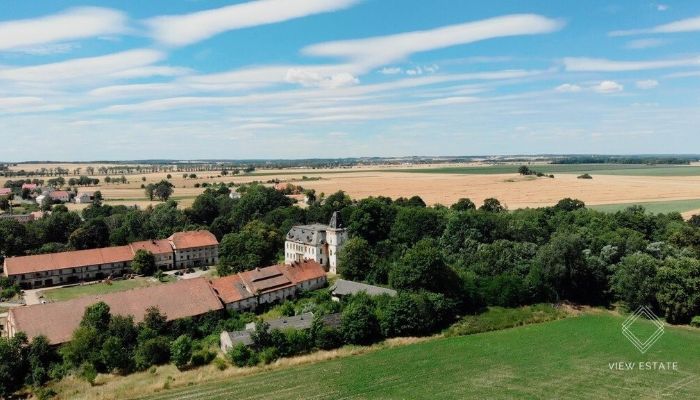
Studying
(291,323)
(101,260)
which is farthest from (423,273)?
(101,260)

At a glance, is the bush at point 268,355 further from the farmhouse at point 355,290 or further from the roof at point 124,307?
the farmhouse at point 355,290

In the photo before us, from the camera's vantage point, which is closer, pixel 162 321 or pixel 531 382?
pixel 531 382

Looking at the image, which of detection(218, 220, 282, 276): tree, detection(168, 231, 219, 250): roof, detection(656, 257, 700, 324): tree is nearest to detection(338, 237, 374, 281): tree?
detection(218, 220, 282, 276): tree

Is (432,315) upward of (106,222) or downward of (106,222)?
downward

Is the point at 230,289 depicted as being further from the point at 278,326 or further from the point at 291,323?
the point at 291,323

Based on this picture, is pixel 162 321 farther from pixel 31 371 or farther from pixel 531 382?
pixel 531 382

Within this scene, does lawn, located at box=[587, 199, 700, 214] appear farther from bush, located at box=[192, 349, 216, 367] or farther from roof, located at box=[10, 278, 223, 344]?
bush, located at box=[192, 349, 216, 367]

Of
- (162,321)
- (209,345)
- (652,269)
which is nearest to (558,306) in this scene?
(652,269)
